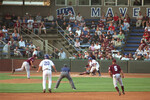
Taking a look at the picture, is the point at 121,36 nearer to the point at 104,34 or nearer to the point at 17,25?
the point at 104,34

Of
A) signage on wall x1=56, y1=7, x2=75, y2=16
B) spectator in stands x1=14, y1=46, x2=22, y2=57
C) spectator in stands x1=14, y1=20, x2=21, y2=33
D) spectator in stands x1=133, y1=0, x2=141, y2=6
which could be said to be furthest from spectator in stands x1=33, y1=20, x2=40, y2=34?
spectator in stands x1=133, y1=0, x2=141, y2=6

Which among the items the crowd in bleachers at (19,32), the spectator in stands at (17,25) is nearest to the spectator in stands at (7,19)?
the crowd in bleachers at (19,32)

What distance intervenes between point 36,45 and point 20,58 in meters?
2.80

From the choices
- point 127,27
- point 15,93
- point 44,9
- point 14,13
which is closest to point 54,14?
point 44,9

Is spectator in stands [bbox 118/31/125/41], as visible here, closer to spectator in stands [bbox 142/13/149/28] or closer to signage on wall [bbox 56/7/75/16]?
spectator in stands [bbox 142/13/149/28]

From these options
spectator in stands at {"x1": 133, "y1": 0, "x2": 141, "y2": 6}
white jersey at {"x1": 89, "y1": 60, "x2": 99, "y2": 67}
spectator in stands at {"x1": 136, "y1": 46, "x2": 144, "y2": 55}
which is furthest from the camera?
spectator in stands at {"x1": 133, "y1": 0, "x2": 141, "y2": 6}

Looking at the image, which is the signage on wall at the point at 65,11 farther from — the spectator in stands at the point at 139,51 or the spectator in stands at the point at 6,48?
the spectator in stands at the point at 139,51

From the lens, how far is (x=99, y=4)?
43.4 metres

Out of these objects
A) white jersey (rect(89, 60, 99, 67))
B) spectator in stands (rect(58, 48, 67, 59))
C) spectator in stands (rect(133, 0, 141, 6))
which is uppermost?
spectator in stands (rect(133, 0, 141, 6))

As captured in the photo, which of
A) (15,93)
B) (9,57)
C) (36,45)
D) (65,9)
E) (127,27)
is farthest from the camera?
(65,9)

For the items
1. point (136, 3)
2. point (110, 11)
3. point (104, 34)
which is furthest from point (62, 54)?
point (136, 3)

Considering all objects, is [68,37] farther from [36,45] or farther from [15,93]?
[15,93]

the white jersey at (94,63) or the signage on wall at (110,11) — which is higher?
the signage on wall at (110,11)

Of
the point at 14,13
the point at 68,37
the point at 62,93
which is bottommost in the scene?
the point at 62,93
